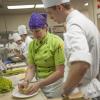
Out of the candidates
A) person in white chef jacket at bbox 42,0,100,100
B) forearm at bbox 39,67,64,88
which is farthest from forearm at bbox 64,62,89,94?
forearm at bbox 39,67,64,88

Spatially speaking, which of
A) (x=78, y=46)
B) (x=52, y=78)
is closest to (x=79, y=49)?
(x=78, y=46)

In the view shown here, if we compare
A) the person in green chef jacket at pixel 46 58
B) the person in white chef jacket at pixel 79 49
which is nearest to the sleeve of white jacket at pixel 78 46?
the person in white chef jacket at pixel 79 49

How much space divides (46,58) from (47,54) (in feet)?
0.12

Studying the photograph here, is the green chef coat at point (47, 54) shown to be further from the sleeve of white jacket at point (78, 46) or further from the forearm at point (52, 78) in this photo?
the sleeve of white jacket at point (78, 46)

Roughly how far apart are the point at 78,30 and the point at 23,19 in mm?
8290

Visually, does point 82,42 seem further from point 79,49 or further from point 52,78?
point 52,78

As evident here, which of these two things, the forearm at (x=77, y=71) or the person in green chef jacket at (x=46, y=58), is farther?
the person in green chef jacket at (x=46, y=58)

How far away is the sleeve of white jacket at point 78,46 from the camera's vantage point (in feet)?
3.53

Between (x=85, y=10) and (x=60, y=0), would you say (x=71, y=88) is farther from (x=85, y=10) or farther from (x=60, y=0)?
(x=85, y=10)

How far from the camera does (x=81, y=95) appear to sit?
4.17 ft

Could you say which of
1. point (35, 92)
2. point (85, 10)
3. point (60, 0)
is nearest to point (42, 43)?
point (35, 92)

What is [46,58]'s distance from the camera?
1.87 metres

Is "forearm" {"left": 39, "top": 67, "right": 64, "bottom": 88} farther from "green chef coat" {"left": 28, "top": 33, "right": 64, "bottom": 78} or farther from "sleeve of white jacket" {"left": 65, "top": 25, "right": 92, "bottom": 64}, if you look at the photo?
"sleeve of white jacket" {"left": 65, "top": 25, "right": 92, "bottom": 64}

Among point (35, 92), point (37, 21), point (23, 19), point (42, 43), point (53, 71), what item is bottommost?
point (35, 92)
